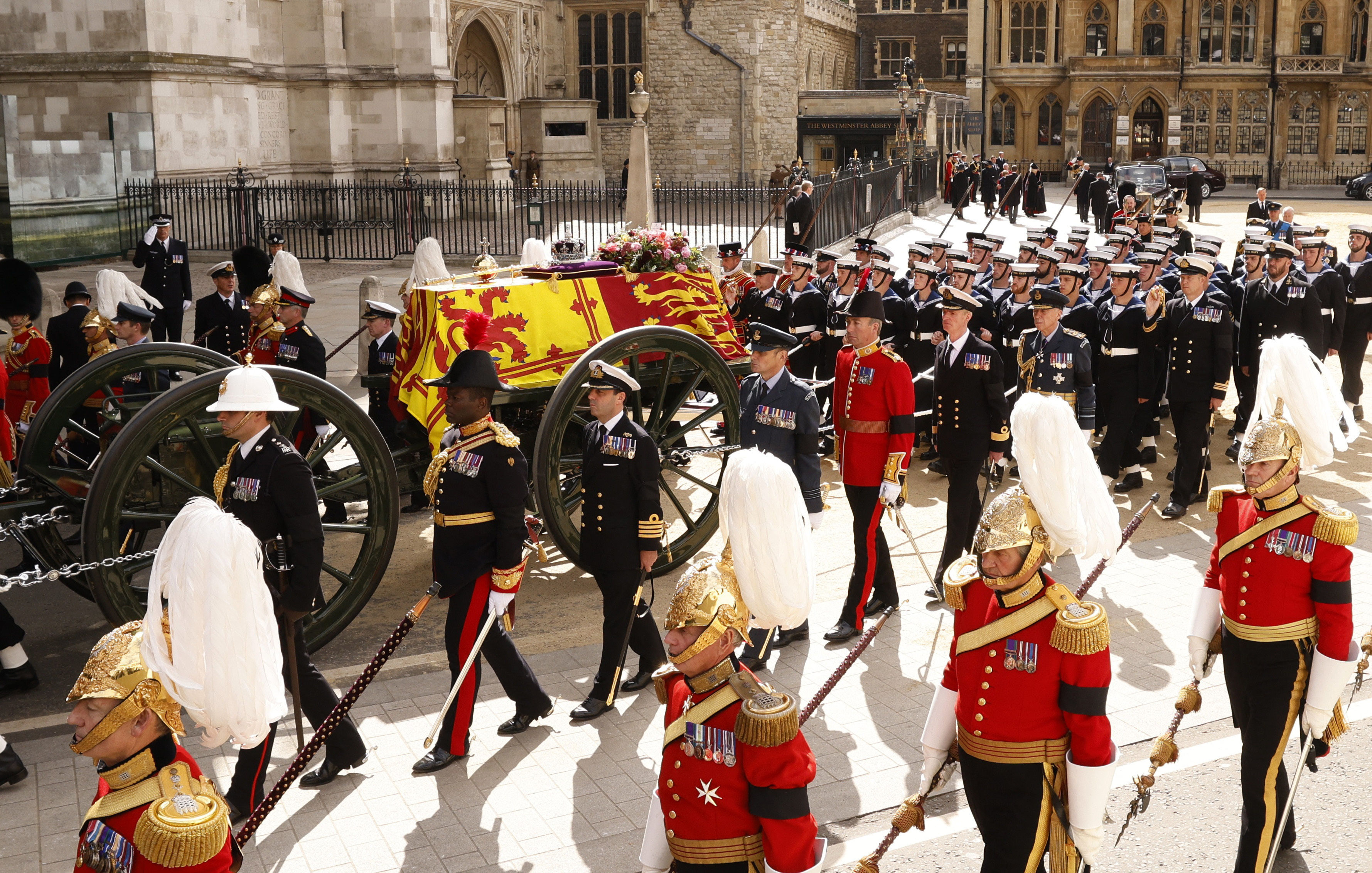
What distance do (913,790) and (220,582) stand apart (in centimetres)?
334

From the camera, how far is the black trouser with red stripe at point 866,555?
7.48 metres

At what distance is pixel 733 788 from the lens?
349 centimetres

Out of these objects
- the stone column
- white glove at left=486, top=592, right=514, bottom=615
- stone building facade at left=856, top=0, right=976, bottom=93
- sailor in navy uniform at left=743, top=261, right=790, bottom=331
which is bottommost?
white glove at left=486, top=592, right=514, bottom=615

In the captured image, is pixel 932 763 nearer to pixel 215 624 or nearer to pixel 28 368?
pixel 215 624

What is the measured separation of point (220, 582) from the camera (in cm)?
354

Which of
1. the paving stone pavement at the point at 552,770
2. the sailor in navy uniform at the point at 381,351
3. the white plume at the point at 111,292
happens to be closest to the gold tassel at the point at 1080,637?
the paving stone pavement at the point at 552,770

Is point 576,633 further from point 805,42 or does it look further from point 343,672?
point 805,42

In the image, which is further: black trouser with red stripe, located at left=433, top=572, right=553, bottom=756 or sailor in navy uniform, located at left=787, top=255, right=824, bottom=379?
sailor in navy uniform, located at left=787, top=255, right=824, bottom=379

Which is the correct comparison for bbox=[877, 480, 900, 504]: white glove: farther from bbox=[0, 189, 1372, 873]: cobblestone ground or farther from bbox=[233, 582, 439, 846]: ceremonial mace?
bbox=[233, 582, 439, 846]: ceremonial mace

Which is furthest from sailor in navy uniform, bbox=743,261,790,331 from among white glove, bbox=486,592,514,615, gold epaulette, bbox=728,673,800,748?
gold epaulette, bbox=728,673,800,748

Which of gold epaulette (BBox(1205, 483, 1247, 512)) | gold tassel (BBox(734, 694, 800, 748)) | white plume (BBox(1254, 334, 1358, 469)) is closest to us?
gold tassel (BBox(734, 694, 800, 748))

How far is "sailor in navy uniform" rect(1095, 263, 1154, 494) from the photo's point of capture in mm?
10414

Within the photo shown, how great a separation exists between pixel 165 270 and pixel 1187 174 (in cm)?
3321

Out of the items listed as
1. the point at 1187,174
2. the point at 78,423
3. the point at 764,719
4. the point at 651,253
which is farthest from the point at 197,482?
the point at 1187,174
